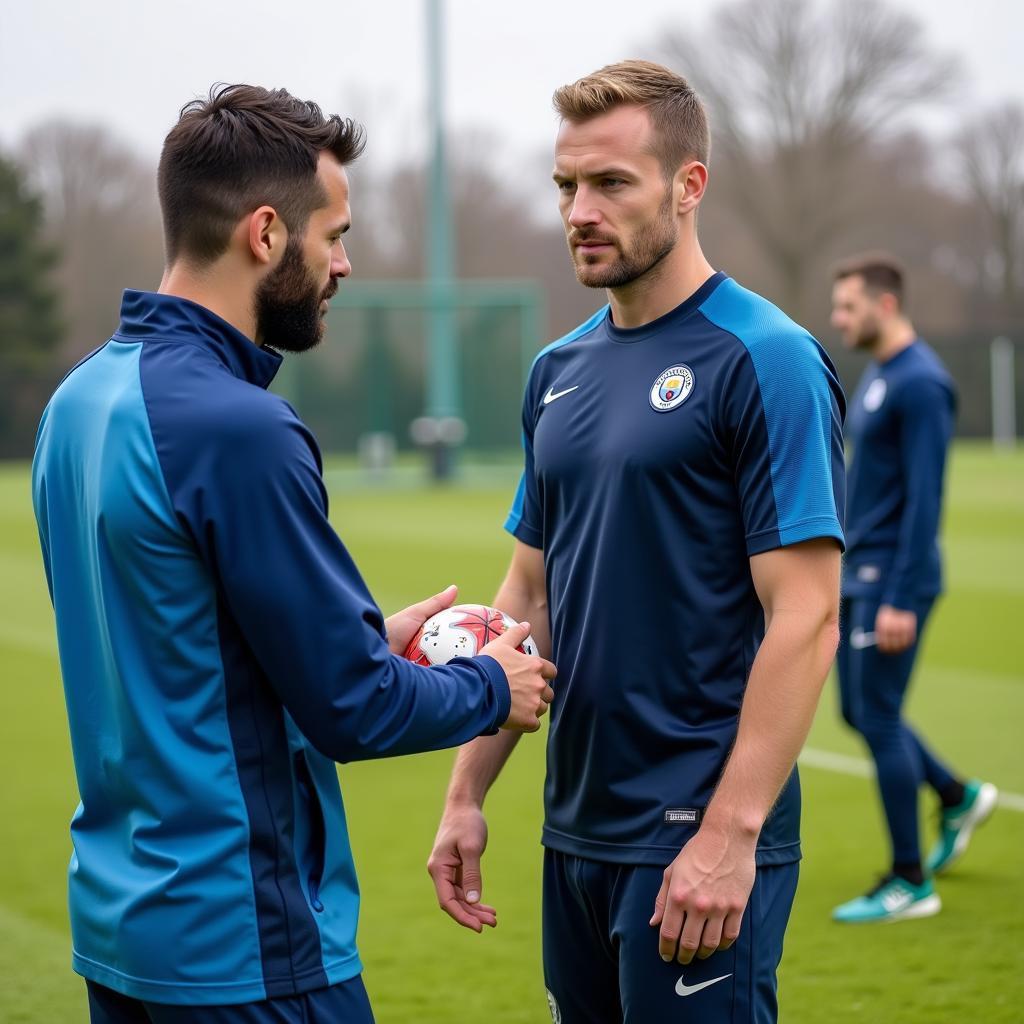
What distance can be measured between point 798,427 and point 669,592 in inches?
16.3

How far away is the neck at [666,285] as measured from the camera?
3057 millimetres

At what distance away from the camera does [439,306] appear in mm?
31469

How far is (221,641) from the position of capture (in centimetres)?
244

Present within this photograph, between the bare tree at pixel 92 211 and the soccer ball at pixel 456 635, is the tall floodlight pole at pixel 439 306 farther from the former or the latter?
the soccer ball at pixel 456 635

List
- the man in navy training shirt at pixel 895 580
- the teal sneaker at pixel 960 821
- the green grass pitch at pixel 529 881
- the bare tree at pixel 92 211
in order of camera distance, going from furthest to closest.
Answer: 1. the bare tree at pixel 92 211
2. the teal sneaker at pixel 960 821
3. the man in navy training shirt at pixel 895 580
4. the green grass pitch at pixel 529 881

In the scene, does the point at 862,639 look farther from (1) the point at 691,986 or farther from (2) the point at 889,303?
(1) the point at 691,986

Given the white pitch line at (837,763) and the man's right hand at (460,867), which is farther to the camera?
the white pitch line at (837,763)

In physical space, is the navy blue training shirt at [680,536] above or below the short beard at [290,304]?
below

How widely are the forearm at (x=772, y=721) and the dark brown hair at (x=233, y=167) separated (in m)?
1.14

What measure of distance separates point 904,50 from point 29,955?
153 ft

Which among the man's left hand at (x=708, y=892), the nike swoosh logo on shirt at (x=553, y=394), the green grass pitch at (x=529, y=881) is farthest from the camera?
the green grass pitch at (x=529, y=881)

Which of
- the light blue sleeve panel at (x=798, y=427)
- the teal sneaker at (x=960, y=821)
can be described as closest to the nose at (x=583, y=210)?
the light blue sleeve panel at (x=798, y=427)

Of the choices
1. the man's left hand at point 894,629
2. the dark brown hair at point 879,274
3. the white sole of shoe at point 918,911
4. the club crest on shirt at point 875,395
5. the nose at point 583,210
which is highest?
the nose at point 583,210

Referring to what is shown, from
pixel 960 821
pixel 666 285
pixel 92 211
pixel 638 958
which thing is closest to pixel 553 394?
pixel 666 285
